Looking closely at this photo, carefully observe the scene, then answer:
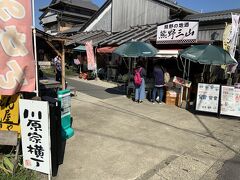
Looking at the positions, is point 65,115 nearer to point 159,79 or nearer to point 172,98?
point 159,79

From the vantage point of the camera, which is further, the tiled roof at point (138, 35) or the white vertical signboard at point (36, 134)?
the tiled roof at point (138, 35)

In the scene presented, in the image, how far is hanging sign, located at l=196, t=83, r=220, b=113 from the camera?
870 centimetres

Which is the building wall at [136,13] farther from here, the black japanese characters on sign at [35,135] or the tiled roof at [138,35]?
the black japanese characters on sign at [35,135]

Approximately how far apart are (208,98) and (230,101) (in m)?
0.78

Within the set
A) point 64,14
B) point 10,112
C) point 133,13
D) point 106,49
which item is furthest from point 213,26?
point 64,14

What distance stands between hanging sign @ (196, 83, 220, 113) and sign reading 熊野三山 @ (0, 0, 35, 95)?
679 cm

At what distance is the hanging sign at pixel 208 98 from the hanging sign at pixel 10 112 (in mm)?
6804

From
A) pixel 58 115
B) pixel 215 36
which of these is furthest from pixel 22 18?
pixel 215 36

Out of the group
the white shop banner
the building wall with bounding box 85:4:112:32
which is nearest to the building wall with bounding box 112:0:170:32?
the building wall with bounding box 85:4:112:32

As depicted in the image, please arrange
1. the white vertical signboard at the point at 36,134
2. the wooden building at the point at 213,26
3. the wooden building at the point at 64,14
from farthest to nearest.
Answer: the wooden building at the point at 64,14
the wooden building at the point at 213,26
the white vertical signboard at the point at 36,134

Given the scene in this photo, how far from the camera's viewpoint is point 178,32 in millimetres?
10375

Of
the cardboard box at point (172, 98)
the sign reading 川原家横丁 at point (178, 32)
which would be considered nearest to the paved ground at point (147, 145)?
the cardboard box at point (172, 98)

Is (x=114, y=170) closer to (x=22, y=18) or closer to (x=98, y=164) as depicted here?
(x=98, y=164)

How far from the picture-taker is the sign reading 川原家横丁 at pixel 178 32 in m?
9.79
